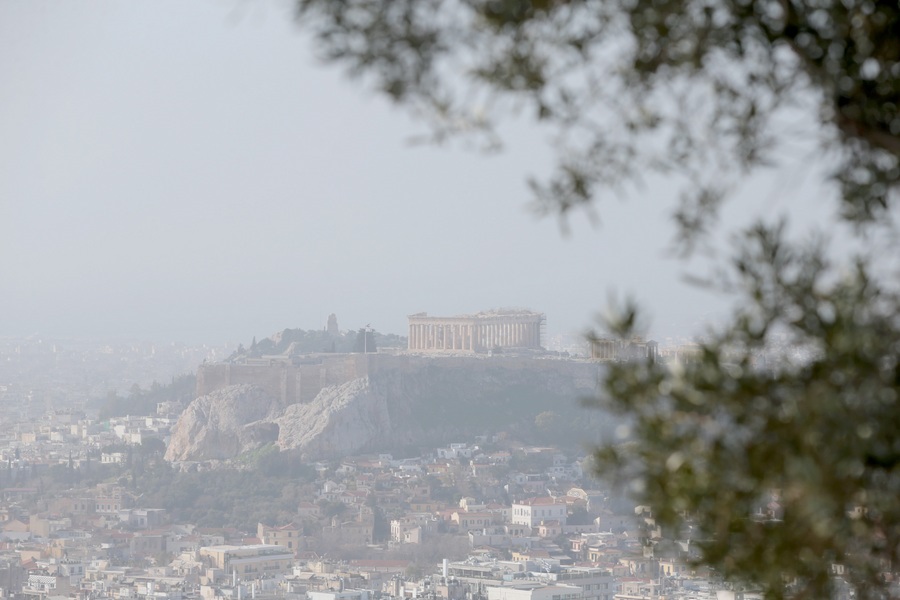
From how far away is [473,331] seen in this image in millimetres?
46219

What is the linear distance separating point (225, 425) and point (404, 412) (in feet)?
16.6

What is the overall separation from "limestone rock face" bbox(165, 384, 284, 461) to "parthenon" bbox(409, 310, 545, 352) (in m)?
6.26

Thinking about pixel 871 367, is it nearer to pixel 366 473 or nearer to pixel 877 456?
pixel 877 456

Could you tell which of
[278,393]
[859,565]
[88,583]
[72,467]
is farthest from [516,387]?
[859,565]

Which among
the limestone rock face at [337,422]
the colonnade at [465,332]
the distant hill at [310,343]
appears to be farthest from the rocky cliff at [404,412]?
the distant hill at [310,343]

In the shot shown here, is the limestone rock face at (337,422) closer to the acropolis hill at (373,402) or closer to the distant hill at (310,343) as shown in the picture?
the acropolis hill at (373,402)

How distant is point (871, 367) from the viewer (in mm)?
1635

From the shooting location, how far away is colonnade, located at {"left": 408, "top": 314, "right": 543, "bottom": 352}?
4641 cm

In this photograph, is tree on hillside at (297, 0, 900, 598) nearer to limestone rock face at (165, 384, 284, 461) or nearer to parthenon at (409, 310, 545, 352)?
limestone rock face at (165, 384, 284, 461)

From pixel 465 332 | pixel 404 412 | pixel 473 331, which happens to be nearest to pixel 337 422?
pixel 404 412

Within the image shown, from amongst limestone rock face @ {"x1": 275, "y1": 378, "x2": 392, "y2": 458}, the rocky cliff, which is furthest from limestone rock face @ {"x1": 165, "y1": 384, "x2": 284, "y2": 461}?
limestone rock face @ {"x1": 275, "y1": 378, "x2": 392, "y2": 458}

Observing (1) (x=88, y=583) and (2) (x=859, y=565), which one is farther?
(1) (x=88, y=583)

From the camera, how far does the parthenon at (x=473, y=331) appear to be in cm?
4644

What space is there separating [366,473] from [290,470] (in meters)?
1.85
